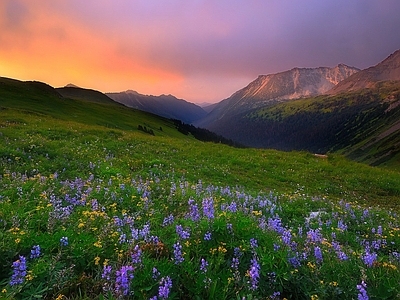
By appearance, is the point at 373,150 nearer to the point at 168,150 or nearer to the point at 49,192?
the point at 168,150

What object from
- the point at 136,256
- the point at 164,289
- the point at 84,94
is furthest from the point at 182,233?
the point at 84,94

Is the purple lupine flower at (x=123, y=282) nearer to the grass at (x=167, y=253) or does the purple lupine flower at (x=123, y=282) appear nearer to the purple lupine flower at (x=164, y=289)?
the grass at (x=167, y=253)

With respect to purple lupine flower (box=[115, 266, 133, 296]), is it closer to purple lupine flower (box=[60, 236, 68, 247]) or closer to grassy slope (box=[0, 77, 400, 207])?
purple lupine flower (box=[60, 236, 68, 247])

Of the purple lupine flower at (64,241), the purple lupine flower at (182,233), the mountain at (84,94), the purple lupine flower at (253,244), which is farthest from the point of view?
the mountain at (84,94)

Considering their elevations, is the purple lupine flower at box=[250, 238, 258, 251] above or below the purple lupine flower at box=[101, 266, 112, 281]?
above

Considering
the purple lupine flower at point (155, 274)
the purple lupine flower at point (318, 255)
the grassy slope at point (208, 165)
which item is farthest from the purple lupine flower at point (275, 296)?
the grassy slope at point (208, 165)

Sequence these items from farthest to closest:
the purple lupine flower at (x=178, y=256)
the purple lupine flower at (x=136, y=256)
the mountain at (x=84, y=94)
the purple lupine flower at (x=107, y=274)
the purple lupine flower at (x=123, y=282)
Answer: the mountain at (x=84, y=94), the purple lupine flower at (x=178, y=256), the purple lupine flower at (x=136, y=256), the purple lupine flower at (x=107, y=274), the purple lupine flower at (x=123, y=282)

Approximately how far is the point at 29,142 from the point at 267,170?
46.9ft

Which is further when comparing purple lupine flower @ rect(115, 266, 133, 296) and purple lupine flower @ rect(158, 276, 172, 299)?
purple lupine flower @ rect(115, 266, 133, 296)

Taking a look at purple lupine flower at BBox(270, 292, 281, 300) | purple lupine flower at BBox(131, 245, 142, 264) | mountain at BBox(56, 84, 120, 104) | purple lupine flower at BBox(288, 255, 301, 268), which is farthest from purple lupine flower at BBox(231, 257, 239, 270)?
mountain at BBox(56, 84, 120, 104)

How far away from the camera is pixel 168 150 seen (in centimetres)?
2252

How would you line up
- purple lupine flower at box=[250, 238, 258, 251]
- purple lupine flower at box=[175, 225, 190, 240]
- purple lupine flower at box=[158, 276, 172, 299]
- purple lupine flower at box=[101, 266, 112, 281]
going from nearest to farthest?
purple lupine flower at box=[158, 276, 172, 299]
purple lupine flower at box=[101, 266, 112, 281]
purple lupine flower at box=[250, 238, 258, 251]
purple lupine flower at box=[175, 225, 190, 240]

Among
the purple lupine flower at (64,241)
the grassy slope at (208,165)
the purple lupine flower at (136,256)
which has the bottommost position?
the grassy slope at (208,165)

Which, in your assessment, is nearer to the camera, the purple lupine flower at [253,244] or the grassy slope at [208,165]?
the purple lupine flower at [253,244]
